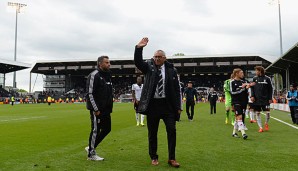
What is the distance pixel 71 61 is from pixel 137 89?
52.2 m

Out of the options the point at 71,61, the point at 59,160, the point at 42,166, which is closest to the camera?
the point at 42,166

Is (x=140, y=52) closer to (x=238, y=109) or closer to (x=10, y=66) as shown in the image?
(x=238, y=109)

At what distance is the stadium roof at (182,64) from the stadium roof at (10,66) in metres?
4.22

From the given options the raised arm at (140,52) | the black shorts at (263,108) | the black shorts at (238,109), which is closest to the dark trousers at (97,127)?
the raised arm at (140,52)

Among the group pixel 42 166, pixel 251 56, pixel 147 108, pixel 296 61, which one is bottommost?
pixel 42 166

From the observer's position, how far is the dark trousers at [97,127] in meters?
5.91

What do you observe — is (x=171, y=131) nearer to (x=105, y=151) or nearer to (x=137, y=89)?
(x=105, y=151)

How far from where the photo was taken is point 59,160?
19.0ft

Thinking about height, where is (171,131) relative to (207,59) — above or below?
below

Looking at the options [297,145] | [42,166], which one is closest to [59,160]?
[42,166]

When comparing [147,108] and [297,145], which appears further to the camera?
[297,145]

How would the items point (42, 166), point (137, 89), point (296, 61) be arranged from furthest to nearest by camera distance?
point (296, 61)
point (137, 89)
point (42, 166)

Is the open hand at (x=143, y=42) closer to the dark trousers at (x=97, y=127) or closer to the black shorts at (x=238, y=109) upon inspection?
the dark trousers at (x=97, y=127)

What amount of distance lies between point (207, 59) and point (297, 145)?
5195cm
